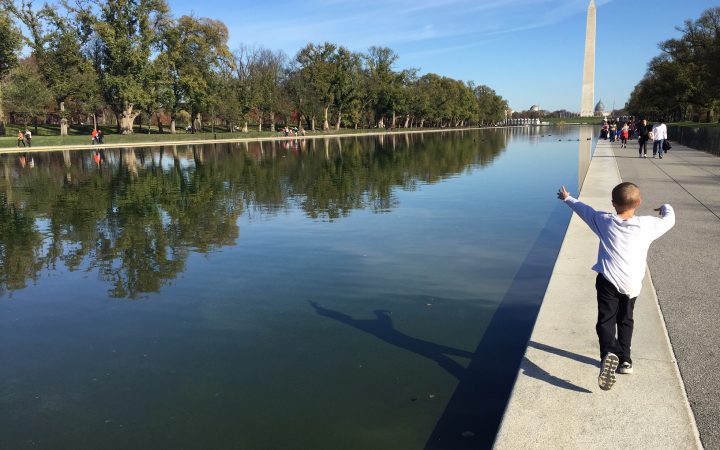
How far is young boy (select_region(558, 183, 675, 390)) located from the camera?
13.1ft

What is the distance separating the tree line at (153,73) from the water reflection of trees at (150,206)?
3246cm

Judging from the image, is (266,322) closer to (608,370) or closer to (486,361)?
(486,361)

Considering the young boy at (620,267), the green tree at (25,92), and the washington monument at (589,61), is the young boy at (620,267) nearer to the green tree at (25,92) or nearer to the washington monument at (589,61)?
the green tree at (25,92)

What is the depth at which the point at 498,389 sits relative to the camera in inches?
185

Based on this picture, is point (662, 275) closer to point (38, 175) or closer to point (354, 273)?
point (354, 273)

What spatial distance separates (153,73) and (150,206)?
5070cm

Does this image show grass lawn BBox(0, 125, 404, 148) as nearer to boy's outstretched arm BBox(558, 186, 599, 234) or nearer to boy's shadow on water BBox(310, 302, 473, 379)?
boy's shadow on water BBox(310, 302, 473, 379)

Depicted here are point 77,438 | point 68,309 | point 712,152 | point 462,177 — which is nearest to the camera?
point 77,438

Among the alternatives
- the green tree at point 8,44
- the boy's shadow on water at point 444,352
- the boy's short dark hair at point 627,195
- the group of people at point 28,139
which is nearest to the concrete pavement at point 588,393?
the boy's shadow on water at point 444,352

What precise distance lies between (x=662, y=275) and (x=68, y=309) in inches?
300

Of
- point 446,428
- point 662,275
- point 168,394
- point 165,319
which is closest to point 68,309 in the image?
point 165,319

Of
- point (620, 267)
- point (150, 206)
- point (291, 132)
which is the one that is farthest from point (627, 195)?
point (291, 132)

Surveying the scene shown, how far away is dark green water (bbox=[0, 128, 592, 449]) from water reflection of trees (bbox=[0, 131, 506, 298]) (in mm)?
89

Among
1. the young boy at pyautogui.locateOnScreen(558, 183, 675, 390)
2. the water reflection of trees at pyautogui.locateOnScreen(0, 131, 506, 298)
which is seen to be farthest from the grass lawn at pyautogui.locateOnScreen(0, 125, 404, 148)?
the young boy at pyautogui.locateOnScreen(558, 183, 675, 390)
